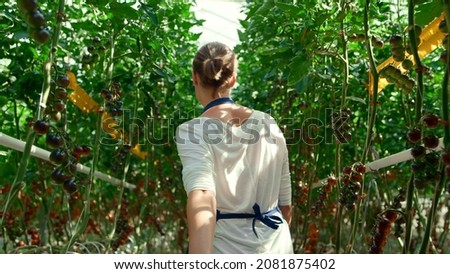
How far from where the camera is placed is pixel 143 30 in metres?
1.89

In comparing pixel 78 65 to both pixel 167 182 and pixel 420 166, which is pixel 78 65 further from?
pixel 420 166

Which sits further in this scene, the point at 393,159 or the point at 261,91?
the point at 261,91

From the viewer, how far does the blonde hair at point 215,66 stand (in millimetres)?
1304

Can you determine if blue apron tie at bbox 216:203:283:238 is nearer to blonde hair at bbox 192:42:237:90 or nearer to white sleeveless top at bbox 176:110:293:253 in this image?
white sleeveless top at bbox 176:110:293:253

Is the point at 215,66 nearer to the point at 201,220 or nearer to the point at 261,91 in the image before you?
the point at 201,220

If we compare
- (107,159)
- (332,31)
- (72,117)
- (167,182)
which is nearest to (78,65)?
(72,117)

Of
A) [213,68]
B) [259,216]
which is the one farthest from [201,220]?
[213,68]

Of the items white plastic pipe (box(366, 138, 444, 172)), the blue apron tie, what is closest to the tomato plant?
white plastic pipe (box(366, 138, 444, 172))

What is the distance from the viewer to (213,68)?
4.27ft

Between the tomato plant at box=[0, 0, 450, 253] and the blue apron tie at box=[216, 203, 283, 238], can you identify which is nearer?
the tomato plant at box=[0, 0, 450, 253]

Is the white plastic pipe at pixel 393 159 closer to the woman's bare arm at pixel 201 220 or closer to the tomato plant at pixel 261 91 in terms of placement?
the tomato plant at pixel 261 91

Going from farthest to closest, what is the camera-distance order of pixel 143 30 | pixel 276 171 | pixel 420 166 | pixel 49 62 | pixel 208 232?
pixel 143 30 → pixel 276 171 → pixel 208 232 → pixel 49 62 → pixel 420 166

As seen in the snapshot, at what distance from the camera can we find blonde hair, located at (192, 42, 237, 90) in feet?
4.28
